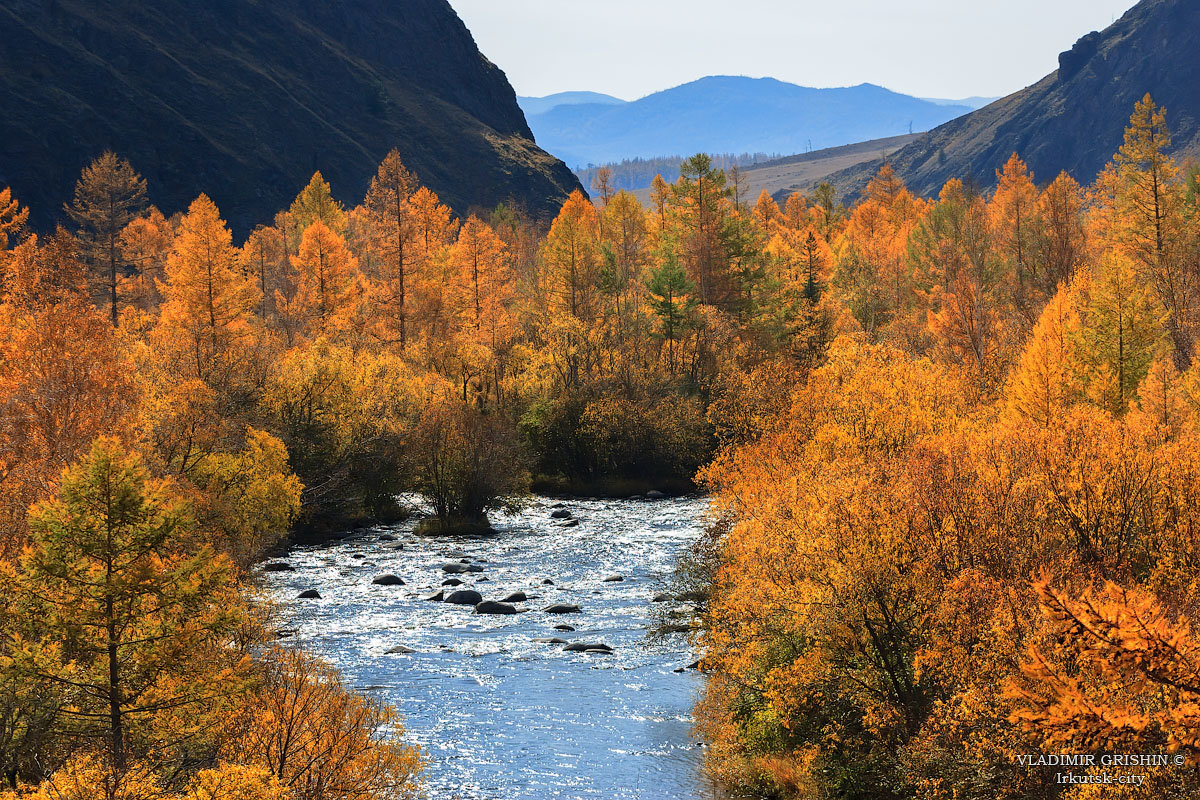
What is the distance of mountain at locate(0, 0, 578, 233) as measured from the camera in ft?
435

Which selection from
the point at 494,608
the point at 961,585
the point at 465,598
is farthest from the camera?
the point at 465,598

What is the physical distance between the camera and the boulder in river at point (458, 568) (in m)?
41.9

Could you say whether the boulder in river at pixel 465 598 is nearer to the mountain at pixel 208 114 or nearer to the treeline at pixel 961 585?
the treeline at pixel 961 585

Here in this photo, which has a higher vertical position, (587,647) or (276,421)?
(276,421)

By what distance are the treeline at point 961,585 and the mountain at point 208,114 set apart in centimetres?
12352

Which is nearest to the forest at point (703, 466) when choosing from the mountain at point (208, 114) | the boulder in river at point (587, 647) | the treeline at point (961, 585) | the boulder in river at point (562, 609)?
the treeline at point (961, 585)

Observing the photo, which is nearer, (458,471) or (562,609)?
(562,609)

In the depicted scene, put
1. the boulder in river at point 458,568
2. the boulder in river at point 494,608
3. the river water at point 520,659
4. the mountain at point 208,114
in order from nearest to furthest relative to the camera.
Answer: the river water at point 520,659 → the boulder in river at point 494,608 → the boulder in river at point 458,568 → the mountain at point 208,114

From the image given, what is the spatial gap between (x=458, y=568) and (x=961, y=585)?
27713mm

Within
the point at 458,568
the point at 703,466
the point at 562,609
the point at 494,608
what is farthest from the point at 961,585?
the point at 458,568

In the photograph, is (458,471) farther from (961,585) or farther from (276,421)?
(961,585)

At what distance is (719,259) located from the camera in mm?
75312

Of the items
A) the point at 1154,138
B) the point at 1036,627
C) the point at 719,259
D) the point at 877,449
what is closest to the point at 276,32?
the point at 719,259

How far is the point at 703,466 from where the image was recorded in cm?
4394
